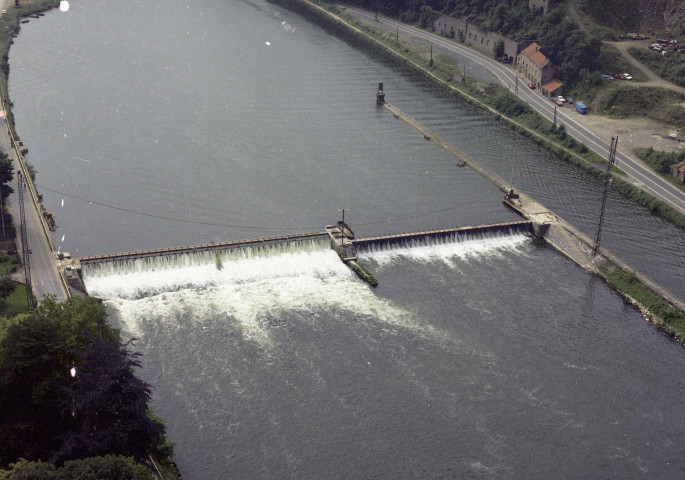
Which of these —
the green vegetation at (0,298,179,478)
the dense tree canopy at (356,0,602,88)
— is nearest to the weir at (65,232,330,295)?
the green vegetation at (0,298,179,478)

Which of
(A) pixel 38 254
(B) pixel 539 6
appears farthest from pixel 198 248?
(B) pixel 539 6

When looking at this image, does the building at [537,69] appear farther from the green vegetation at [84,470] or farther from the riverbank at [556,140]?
the green vegetation at [84,470]

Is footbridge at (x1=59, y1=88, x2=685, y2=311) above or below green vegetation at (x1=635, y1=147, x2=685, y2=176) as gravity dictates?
below

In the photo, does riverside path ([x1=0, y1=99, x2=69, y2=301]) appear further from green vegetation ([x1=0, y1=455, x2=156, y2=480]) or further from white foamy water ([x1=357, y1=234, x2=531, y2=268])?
white foamy water ([x1=357, y1=234, x2=531, y2=268])

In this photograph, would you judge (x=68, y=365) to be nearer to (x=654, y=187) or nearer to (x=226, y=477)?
(x=226, y=477)

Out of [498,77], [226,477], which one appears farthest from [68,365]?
[498,77]

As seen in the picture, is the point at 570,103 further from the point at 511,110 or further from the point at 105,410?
the point at 105,410
